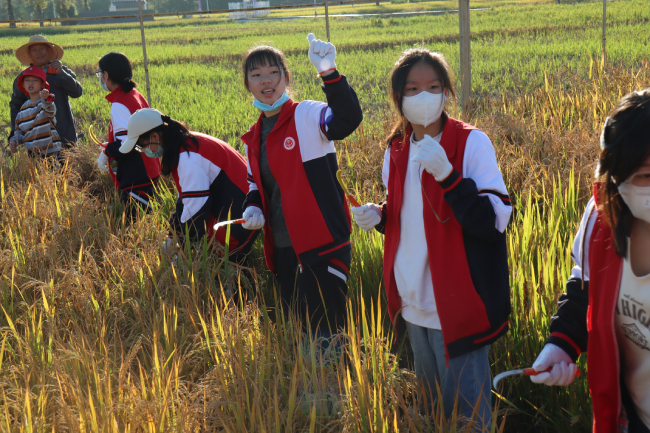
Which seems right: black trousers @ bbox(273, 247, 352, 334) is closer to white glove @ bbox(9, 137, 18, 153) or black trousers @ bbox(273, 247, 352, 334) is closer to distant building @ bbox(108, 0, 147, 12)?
white glove @ bbox(9, 137, 18, 153)

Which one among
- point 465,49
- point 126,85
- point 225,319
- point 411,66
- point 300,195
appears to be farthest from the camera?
point 465,49

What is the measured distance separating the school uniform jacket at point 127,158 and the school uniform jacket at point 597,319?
10.8 feet

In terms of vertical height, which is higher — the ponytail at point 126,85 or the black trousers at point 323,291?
the ponytail at point 126,85

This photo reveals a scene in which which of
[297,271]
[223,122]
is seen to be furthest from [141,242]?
[223,122]

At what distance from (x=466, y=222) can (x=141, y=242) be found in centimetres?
224

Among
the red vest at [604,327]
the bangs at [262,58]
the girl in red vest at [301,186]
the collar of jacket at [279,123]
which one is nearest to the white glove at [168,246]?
the girl in red vest at [301,186]

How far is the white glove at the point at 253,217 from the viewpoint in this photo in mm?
2434

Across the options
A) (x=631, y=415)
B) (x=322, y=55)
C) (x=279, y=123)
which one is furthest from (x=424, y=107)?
(x=631, y=415)

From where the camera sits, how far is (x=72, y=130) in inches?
217

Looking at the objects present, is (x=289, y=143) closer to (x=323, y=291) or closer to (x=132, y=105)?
(x=323, y=291)

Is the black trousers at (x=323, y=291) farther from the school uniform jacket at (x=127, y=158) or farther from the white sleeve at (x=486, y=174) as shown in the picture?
the school uniform jacket at (x=127, y=158)

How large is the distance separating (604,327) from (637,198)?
0.97 feet

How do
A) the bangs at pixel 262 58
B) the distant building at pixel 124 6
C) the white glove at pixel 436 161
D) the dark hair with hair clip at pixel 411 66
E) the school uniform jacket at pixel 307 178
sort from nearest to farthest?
A: the white glove at pixel 436 161
the dark hair with hair clip at pixel 411 66
the school uniform jacket at pixel 307 178
the bangs at pixel 262 58
the distant building at pixel 124 6

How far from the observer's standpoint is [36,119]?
5.12 metres
